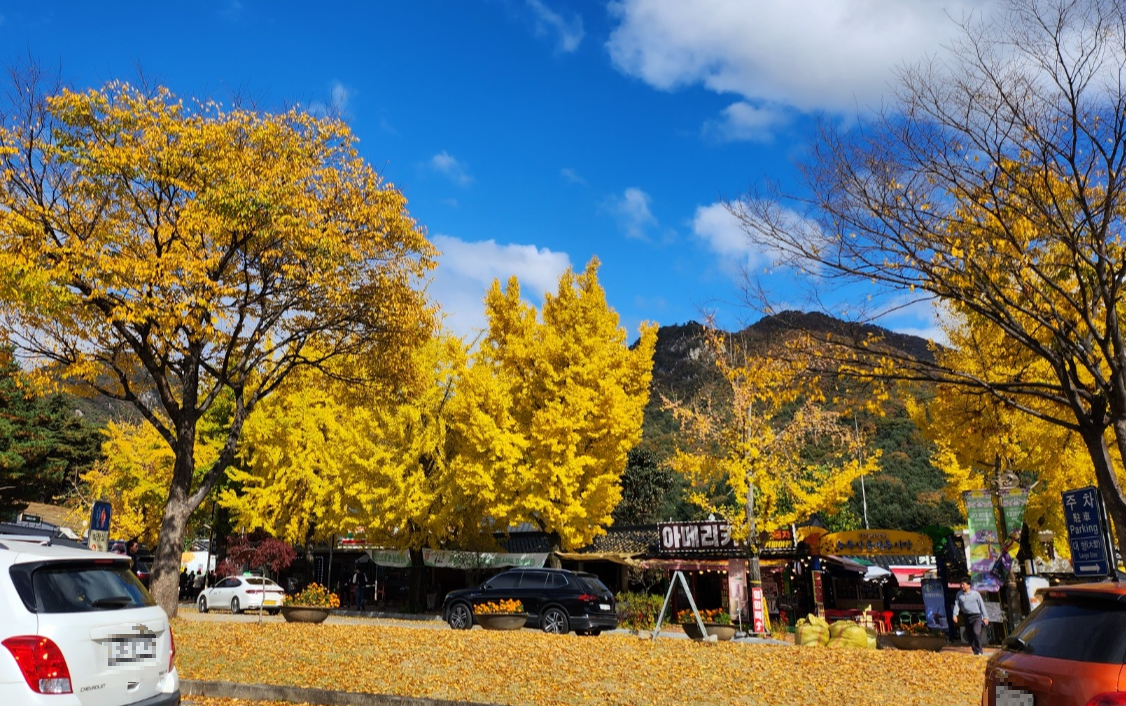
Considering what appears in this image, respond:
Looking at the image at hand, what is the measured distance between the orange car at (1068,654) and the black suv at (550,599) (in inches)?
511

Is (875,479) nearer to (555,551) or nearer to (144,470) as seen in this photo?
(555,551)

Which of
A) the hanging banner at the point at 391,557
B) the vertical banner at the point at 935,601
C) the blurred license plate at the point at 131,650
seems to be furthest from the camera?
the hanging banner at the point at 391,557

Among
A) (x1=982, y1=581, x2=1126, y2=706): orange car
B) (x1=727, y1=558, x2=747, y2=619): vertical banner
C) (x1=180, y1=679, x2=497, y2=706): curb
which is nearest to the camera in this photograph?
(x1=982, y1=581, x2=1126, y2=706): orange car

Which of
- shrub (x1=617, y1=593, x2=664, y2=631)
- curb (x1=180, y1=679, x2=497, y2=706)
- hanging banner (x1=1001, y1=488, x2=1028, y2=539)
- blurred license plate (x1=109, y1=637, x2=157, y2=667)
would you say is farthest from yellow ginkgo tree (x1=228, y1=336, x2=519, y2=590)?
blurred license plate (x1=109, y1=637, x2=157, y2=667)

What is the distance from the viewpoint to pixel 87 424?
5575 cm

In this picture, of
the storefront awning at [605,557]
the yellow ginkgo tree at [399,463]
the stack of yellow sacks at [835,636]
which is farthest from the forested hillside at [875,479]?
the stack of yellow sacks at [835,636]

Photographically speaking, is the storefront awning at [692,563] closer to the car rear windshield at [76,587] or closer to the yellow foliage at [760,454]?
the yellow foliage at [760,454]

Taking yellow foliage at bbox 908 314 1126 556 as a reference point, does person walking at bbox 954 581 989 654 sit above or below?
below

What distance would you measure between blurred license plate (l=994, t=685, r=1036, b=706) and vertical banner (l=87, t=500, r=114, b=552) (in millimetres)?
12814

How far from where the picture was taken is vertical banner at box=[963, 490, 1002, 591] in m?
15.8

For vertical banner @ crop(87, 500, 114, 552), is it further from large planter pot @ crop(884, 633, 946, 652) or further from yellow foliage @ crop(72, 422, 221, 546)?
yellow foliage @ crop(72, 422, 221, 546)

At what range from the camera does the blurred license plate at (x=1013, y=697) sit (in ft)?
14.3

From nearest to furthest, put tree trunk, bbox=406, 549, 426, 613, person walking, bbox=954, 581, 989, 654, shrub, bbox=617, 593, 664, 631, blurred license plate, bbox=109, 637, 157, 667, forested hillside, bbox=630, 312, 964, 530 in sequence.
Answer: blurred license plate, bbox=109, 637, 157, 667 < person walking, bbox=954, 581, 989, 654 < shrub, bbox=617, 593, 664, 631 < tree trunk, bbox=406, 549, 426, 613 < forested hillside, bbox=630, 312, 964, 530

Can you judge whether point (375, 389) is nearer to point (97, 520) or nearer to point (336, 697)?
point (97, 520)
